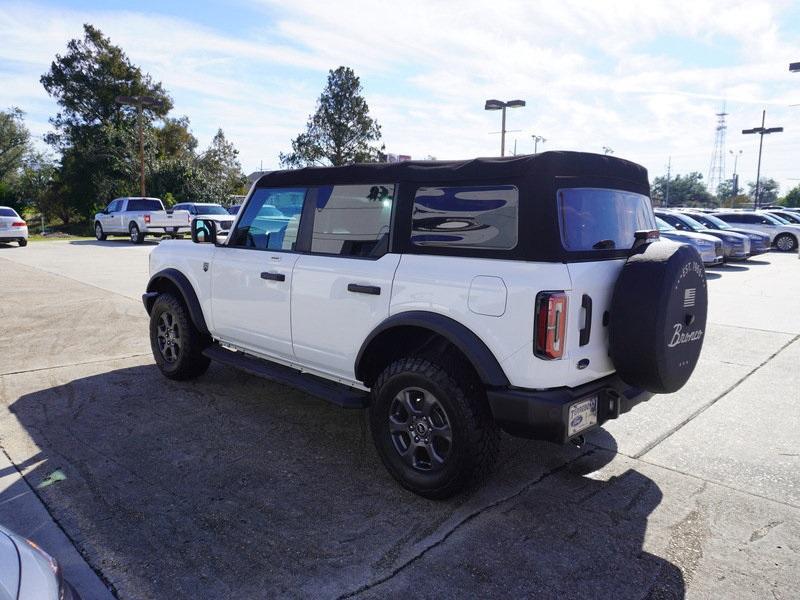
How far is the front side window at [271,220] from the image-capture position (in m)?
4.41

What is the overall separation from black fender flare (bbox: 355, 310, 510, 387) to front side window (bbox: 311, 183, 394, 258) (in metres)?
0.56

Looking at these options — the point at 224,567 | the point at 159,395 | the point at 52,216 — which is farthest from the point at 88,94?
the point at 224,567

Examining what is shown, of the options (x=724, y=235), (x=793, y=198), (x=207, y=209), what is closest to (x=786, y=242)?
(x=724, y=235)

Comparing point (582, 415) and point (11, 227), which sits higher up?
point (11, 227)

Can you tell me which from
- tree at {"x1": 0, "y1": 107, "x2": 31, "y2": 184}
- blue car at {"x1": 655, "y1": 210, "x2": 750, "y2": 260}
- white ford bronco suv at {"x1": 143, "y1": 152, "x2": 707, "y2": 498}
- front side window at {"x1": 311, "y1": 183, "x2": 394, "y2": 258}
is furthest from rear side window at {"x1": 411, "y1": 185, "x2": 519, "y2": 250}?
tree at {"x1": 0, "y1": 107, "x2": 31, "y2": 184}

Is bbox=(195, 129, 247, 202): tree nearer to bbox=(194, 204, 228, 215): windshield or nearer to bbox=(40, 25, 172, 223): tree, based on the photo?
bbox=(40, 25, 172, 223): tree

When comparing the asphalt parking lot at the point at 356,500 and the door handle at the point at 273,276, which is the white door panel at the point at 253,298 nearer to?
the door handle at the point at 273,276

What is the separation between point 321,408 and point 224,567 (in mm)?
2221

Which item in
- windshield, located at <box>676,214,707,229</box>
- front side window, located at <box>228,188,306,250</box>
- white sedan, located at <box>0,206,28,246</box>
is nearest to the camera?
front side window, located at <box>228,188,306,250</box>

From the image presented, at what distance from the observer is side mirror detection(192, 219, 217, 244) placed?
16.6 ft

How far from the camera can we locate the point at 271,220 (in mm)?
4633

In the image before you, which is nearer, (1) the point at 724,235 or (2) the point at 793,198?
(1) the point at 724,235

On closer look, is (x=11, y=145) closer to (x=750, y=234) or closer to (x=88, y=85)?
(x=88, y=85)

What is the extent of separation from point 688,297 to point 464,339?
1271 mm
